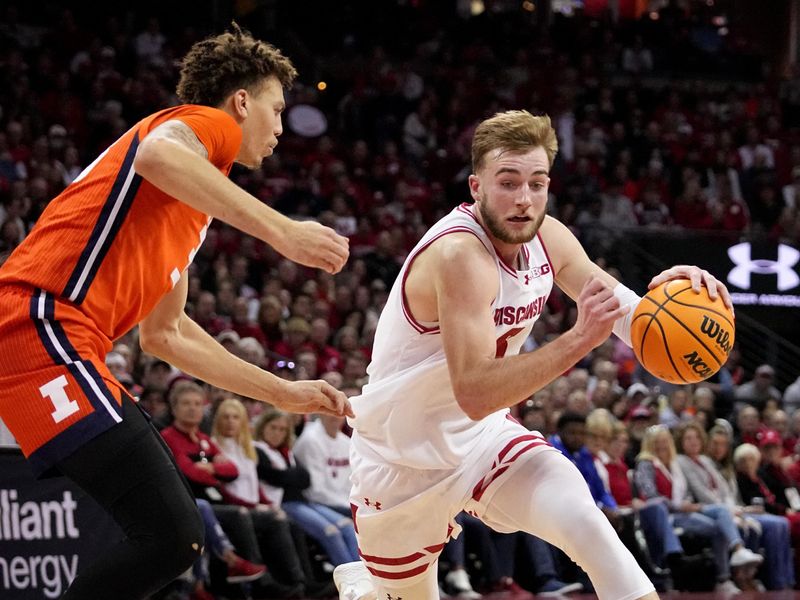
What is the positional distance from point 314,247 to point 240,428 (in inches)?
230

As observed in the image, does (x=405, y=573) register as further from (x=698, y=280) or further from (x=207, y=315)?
(x=207, y=315)

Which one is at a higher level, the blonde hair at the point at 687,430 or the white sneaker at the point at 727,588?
the blonde hair at the point at 687,430

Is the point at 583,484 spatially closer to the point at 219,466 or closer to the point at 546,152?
the point at 546,152

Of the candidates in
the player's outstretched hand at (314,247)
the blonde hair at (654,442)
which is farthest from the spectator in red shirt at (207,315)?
the player's outstretched hand at (314,247)

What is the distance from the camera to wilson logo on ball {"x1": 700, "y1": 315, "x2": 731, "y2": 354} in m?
4.09

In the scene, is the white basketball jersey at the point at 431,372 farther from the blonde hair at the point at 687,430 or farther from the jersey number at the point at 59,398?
the blonde hair at the point at 687,430

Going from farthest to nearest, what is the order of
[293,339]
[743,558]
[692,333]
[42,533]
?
[293,339]
[743,558]
[42,533]
[692,333]

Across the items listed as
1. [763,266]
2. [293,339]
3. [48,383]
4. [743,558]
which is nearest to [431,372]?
[48,383]

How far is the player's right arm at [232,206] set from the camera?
3.20m

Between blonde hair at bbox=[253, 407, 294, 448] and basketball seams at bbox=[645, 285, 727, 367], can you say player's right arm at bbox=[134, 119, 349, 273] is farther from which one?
blonde hair at bbox=[253, 407, 294, 448]

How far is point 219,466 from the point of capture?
28.0 feet

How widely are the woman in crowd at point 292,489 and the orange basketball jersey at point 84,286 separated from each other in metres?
5.54

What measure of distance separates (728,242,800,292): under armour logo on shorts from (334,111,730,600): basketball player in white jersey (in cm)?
1130

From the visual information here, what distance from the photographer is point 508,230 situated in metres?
4.28
